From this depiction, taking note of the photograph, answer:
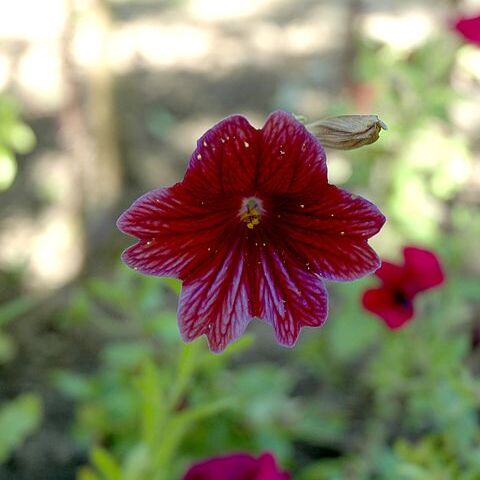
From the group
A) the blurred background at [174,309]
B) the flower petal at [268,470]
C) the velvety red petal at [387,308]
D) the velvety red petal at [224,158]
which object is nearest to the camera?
the velvety red petal at [224,158]

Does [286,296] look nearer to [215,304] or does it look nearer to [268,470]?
[215,304]

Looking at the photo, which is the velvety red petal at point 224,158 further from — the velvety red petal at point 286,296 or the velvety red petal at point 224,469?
the velvety red petal at point 224,469

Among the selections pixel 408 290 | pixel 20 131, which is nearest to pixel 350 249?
pixel 408 290

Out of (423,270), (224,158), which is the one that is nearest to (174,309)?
(423,270)

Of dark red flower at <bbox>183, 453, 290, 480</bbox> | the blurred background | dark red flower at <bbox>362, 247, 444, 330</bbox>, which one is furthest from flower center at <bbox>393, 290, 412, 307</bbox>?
dark red flower at <bbox>183, 453, 290, 480</bbox>

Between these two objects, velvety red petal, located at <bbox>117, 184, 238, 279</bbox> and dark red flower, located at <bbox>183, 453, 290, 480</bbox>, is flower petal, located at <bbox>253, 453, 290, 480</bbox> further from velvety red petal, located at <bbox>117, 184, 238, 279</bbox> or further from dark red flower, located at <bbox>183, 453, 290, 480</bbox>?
velvety red petal, located at <bbox>117, 184, 238, 279</bbox>

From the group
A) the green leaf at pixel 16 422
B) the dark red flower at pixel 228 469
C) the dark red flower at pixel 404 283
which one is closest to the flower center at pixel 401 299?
the dark red flower at pixel 404 283
